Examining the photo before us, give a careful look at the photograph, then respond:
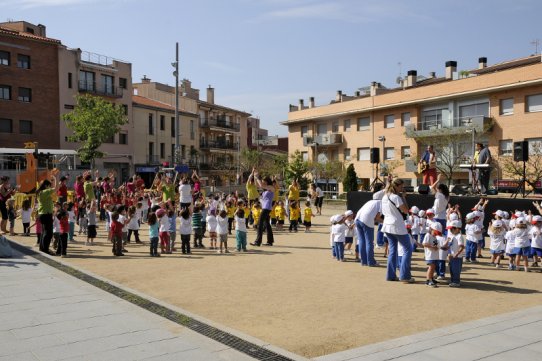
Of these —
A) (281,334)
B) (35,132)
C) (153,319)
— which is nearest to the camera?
(281,334)

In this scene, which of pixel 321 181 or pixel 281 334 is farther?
pixel 321 181

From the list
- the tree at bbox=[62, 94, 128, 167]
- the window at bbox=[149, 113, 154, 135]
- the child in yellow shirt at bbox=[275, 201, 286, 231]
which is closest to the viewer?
the child in yellow shirt at bbox=[275, 201, 286, 231]

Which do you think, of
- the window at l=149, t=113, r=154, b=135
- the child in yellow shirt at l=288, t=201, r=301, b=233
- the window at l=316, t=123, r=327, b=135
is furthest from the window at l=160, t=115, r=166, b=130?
the child in yellow shirt at l=288, t=201, r=301, b=233

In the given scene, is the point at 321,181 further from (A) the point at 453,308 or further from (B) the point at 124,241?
(A) the point at 453,308

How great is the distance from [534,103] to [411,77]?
56.8 ft

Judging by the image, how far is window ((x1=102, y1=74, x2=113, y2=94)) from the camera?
157ft

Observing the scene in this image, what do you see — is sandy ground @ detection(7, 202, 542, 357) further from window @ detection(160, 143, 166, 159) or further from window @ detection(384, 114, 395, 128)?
window @ detection(160, 143, 166, 159)

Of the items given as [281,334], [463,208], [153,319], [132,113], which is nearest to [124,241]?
[153,319]

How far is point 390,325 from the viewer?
6.67 meters

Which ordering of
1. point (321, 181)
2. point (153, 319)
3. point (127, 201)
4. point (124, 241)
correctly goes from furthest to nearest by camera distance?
point (321, 181)
point (127, 201)
point (124, 241)
point (153, 319)

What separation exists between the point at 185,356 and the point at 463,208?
13.8m

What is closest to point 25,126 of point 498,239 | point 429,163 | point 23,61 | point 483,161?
point 23,61

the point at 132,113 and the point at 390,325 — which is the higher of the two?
the point at 132,113

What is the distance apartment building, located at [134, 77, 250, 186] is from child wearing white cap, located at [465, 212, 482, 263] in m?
49.1
